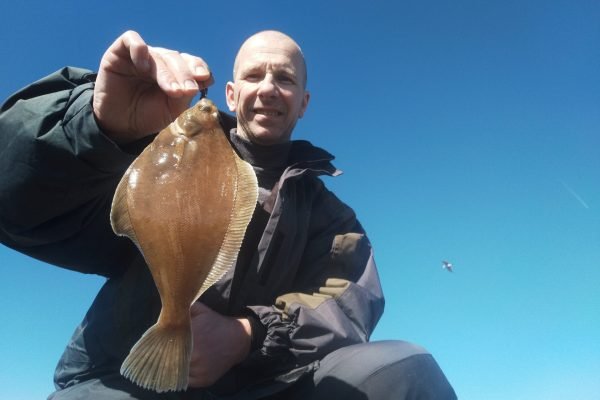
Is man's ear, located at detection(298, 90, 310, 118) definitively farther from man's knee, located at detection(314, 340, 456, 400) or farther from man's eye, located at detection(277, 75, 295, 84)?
man's knee, located at detection(314, 340, 456, 400)

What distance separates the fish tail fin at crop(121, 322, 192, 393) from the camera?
6.25 ft

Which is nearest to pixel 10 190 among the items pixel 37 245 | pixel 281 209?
pixel 37 245

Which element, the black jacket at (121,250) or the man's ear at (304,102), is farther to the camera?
the man's ear at (304,102)

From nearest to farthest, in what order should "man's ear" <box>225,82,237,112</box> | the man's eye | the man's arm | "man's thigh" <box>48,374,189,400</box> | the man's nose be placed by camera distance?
the man's arm
"man's thigh" <box>48,374,189,400</box>
the man's nose
the man's eye
"man's ear" <box>225,82,237,112</box>

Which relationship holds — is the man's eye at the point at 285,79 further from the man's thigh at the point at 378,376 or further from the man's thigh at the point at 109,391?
the man's thigh at the point at 109,391

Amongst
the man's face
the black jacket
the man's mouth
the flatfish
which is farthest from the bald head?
the flatfish

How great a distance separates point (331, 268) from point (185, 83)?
5.65 ft

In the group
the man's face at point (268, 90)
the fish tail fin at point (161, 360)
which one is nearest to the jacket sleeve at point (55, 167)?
the fish tail fin at point (161, 360)

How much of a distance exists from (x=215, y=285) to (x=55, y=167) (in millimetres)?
1093

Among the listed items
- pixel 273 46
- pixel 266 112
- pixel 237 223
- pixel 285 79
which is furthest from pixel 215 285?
pixel 273 46

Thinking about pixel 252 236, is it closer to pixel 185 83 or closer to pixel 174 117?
pixel 174 117

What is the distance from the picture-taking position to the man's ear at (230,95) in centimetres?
407

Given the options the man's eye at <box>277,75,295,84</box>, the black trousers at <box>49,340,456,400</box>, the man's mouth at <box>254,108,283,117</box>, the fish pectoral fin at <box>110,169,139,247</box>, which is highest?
the man's eye at <box>277,75,295,84</box>

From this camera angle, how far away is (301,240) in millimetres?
3211
